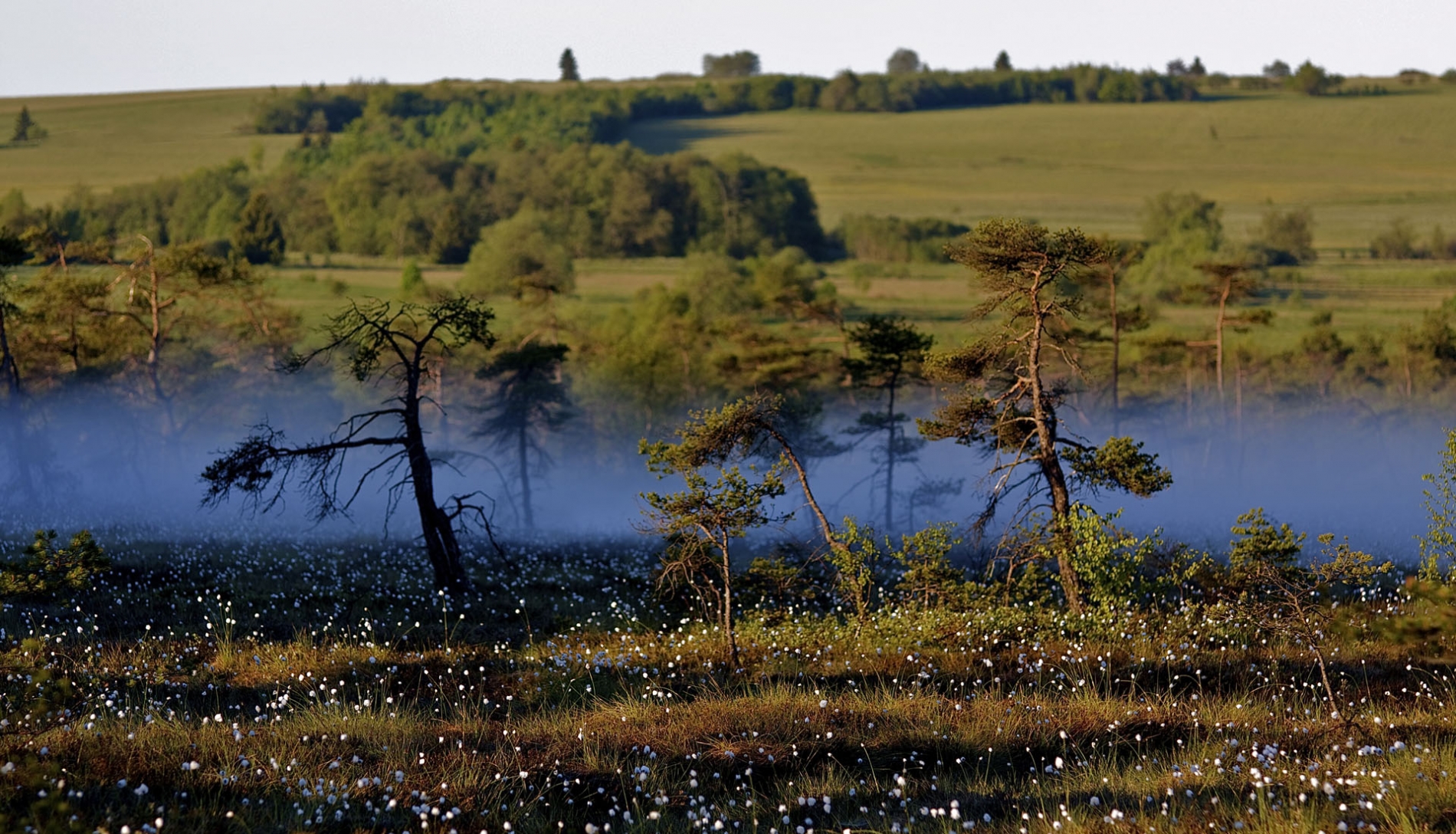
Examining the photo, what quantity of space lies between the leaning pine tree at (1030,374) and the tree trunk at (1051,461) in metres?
0.01

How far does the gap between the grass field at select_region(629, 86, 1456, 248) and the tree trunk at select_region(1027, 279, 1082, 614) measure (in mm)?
113507

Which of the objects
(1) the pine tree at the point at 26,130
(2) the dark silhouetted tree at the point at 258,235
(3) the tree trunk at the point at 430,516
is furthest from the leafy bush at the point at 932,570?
(1) the pine tree at the point at 26,130

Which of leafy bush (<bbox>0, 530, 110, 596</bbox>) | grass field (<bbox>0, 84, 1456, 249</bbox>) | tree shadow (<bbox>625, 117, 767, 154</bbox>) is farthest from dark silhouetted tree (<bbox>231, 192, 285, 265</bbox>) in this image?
leafy bush (<bbox>0, 530, 110, 596</bbox>)

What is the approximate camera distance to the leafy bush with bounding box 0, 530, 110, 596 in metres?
14.8

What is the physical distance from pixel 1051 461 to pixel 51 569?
1340 cm

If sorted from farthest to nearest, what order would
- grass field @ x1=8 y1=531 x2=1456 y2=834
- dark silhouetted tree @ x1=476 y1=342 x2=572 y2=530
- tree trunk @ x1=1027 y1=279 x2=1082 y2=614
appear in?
dark silhouetted tree @ x1=476 y1=342 x2=572 y2=530, tree trunk @ x1=1027 y1=279 x2=1082 y2=614, grass field @ x1=8 y1=531 x2=1456 y2=834

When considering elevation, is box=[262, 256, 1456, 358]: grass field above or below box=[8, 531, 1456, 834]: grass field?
below

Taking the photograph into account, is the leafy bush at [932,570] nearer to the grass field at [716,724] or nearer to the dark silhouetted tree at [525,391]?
the grass field at [716,724]

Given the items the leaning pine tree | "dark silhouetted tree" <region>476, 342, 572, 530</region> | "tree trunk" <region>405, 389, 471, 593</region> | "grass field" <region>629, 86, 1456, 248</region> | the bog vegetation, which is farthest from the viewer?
"grass field" <region>629, 86, 1456, 248</region>

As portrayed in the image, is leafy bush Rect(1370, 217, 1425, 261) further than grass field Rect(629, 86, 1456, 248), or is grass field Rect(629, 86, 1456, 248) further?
grass field Rect(629, 86, 1456, 248)

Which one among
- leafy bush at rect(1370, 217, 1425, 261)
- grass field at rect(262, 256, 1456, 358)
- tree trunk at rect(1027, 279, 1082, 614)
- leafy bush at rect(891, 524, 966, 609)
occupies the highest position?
tree trunk at rect(1027, 279, 1082, 614)

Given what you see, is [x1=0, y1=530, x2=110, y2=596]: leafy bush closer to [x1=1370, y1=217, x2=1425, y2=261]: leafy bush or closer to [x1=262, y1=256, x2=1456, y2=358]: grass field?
[x1=262, y1=256, x2=1456, y2=358]: grass field

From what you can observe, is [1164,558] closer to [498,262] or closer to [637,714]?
[637,714]

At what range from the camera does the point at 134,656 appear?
12242mm
